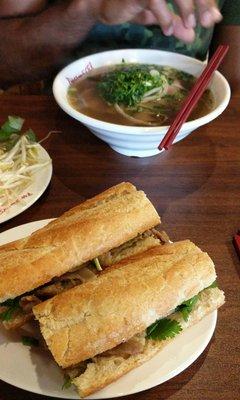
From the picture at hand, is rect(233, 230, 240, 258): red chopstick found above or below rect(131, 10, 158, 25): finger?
below

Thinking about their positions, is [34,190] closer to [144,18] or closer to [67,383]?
[67,383]

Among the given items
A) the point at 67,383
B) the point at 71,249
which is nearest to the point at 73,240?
A: the point at 71,249

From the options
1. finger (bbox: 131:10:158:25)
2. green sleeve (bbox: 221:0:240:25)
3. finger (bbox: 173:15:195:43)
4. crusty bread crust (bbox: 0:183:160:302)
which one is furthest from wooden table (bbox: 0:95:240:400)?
green sleeve (bbox: 221:0:240:25)

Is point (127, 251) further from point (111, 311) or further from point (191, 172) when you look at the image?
point (191, 172)

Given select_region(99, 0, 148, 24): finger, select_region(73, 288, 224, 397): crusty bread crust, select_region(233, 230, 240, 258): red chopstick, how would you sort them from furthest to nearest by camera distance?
select_region(99, 0, 148, 24): finger
select_region(233, 230, 240, 258): red chopstick
select_region(73, 288, 224, 397): crusty bread crust

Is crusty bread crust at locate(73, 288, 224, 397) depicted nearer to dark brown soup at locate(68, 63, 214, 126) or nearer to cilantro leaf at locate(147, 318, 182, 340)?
cilantro leaf at locate(147, 318, 182, 340)

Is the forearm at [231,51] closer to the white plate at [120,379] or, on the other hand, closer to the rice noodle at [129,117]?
the rice noodle at [129,117]

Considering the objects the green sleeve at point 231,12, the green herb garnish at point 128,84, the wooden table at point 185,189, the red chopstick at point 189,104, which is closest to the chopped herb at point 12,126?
the wooden table at point 185,189
